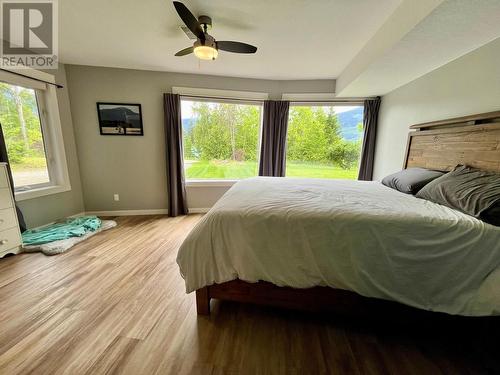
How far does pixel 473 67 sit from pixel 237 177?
10.8 ft

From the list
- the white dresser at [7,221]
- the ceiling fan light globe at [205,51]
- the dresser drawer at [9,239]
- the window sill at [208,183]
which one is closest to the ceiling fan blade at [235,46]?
the ceiling fan light globe at [205,51]

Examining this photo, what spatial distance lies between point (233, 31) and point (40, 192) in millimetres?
3383

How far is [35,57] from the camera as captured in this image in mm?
2750

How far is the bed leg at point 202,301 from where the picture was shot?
57.9 inches

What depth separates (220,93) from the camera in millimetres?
3521

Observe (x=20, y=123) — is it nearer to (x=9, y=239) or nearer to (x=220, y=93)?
(x=9, y=239)

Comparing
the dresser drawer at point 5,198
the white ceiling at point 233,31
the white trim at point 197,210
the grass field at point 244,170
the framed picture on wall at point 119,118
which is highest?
the white ceiling at point 233,31

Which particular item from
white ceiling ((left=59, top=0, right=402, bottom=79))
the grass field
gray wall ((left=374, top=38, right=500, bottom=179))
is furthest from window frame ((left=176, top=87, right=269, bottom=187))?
gray wall ((left=374, top=38, right=500, bottom=179))

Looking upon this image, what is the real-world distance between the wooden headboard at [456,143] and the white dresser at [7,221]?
14.9 feet

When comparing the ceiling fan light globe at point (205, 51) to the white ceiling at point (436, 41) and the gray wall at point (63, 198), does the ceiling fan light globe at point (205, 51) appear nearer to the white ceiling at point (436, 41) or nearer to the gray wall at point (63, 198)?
the white ceiling at point (436, 41)

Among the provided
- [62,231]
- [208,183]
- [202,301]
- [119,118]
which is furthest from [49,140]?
[202,301]

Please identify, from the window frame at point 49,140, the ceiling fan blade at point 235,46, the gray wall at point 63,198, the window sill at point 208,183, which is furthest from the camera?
the window sill at point 208,183

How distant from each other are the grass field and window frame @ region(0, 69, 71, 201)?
1.90 m

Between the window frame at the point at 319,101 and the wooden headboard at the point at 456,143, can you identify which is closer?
the wooden headboard at the point at 456,143
